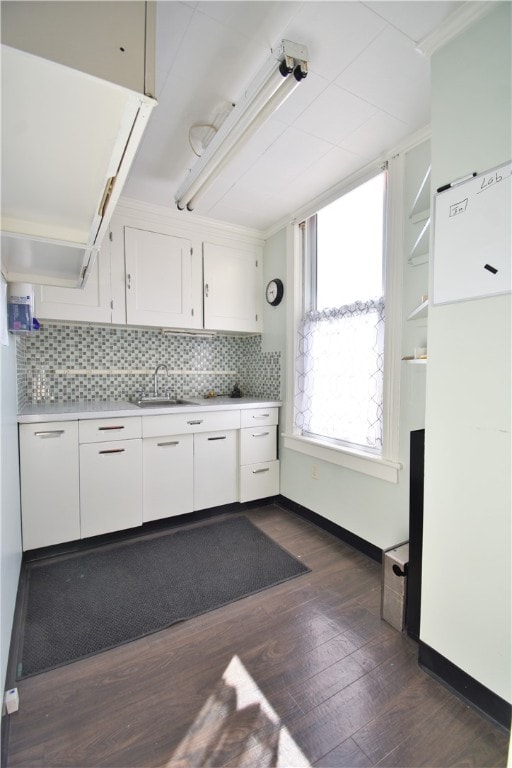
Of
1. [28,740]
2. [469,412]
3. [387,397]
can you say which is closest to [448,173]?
[469,412]

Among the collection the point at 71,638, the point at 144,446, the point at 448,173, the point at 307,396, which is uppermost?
the point at 448,173

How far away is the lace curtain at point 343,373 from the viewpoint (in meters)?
2.14

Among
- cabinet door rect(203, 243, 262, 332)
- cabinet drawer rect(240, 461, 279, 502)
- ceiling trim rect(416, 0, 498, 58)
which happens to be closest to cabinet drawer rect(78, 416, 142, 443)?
cabinet drawer rect(240, 461, 279, 502)

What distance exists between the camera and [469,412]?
3.96 ft

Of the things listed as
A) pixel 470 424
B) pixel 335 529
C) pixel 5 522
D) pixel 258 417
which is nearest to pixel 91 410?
pixel 5 522

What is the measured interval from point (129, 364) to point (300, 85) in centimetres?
223

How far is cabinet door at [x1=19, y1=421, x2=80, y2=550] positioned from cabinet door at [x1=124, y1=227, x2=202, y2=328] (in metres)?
1.01

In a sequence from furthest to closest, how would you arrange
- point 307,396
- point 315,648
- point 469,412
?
point 307,396
point 315,648
point 469,412

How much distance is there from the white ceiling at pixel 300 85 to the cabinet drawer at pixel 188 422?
Result: 5.38 ft

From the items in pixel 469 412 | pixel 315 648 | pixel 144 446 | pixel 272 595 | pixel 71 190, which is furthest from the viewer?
pixel 144 446

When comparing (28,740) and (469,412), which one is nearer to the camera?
(28,740)

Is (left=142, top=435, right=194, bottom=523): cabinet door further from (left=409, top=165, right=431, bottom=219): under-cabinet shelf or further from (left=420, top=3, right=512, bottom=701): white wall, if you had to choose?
(left=409, top=165, right=431, bottom=219): under-cabinet shelf

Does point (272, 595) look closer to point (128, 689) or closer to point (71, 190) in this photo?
point (128, 689)

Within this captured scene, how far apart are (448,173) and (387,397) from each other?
3.81 ft
